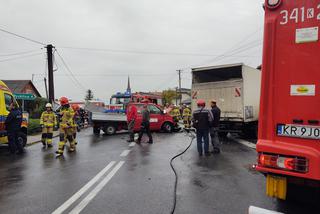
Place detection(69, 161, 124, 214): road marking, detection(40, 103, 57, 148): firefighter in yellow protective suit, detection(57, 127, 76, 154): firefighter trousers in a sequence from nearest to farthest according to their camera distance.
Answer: detection(69, 161, 124, 214): road marking → detection(57, 127, 76, 154): firefighter trousers → detection(40, 103, 57, 148): firefighter in yellow protective suit

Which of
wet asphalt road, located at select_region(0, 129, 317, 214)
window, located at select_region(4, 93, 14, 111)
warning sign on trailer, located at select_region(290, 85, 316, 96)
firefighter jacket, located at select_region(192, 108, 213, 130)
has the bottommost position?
wet asphalt road, located at select_region(0, 129, 317, 214)

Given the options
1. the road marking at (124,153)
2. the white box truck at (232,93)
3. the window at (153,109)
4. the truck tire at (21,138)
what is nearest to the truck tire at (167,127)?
the window at (153,109)

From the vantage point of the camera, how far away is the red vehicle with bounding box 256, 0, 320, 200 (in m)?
3.15

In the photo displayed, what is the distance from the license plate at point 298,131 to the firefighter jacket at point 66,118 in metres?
7.75

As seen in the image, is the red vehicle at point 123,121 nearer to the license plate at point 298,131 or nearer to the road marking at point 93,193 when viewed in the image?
the road marking at point 93,193

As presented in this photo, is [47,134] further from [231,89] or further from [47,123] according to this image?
[231,89]

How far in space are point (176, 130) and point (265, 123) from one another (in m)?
→ 13.6

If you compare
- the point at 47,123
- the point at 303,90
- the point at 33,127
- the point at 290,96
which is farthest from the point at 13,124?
the point at 303,90

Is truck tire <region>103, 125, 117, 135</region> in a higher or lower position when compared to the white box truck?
lower

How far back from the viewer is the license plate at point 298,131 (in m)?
3.15

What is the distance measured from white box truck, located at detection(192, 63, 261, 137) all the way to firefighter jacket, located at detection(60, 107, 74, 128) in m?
5.81

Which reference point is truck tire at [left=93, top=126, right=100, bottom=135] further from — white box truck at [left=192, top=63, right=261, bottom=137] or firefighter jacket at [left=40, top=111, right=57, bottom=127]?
white box truck at [left=192, top=63, right=261, bottom=137]

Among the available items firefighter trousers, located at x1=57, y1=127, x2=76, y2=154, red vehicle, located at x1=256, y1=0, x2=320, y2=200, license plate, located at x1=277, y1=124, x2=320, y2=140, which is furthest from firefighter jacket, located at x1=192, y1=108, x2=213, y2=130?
license plate, located at x1=277, y1=124, x2=320, y2=140

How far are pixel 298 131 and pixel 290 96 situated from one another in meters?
0.43
